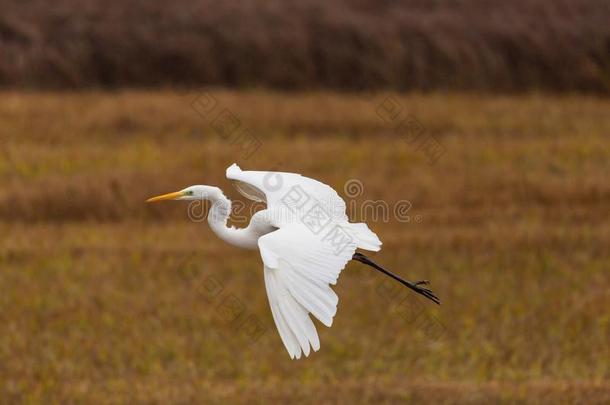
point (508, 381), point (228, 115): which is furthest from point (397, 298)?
point (228, 115)

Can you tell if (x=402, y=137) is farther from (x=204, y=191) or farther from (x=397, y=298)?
(x=204, y=191)

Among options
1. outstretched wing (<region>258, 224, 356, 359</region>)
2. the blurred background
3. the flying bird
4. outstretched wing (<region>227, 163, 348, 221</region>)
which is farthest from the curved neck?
the blurred background

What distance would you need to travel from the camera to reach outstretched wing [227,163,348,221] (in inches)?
229

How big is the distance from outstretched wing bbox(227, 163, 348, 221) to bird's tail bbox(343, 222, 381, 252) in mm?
151

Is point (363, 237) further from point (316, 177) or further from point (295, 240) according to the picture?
point (316, 177)

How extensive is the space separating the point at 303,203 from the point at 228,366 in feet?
6.96

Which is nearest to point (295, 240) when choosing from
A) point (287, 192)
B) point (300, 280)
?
point (300, 280)

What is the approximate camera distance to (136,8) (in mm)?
15688

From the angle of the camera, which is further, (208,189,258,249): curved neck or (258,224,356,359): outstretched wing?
(208,189,258,249): curved neck

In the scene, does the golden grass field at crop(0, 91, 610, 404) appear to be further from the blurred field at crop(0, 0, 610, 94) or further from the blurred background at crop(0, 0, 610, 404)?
the blurred field at crop(0, 0, 610, 94)

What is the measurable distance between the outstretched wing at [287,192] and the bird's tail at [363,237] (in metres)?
0.15

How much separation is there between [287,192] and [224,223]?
0.48m

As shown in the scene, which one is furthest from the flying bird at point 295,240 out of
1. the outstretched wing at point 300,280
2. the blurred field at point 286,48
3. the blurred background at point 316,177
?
the blurred field at point 286,48

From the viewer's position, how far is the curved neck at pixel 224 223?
5512 millimetres
